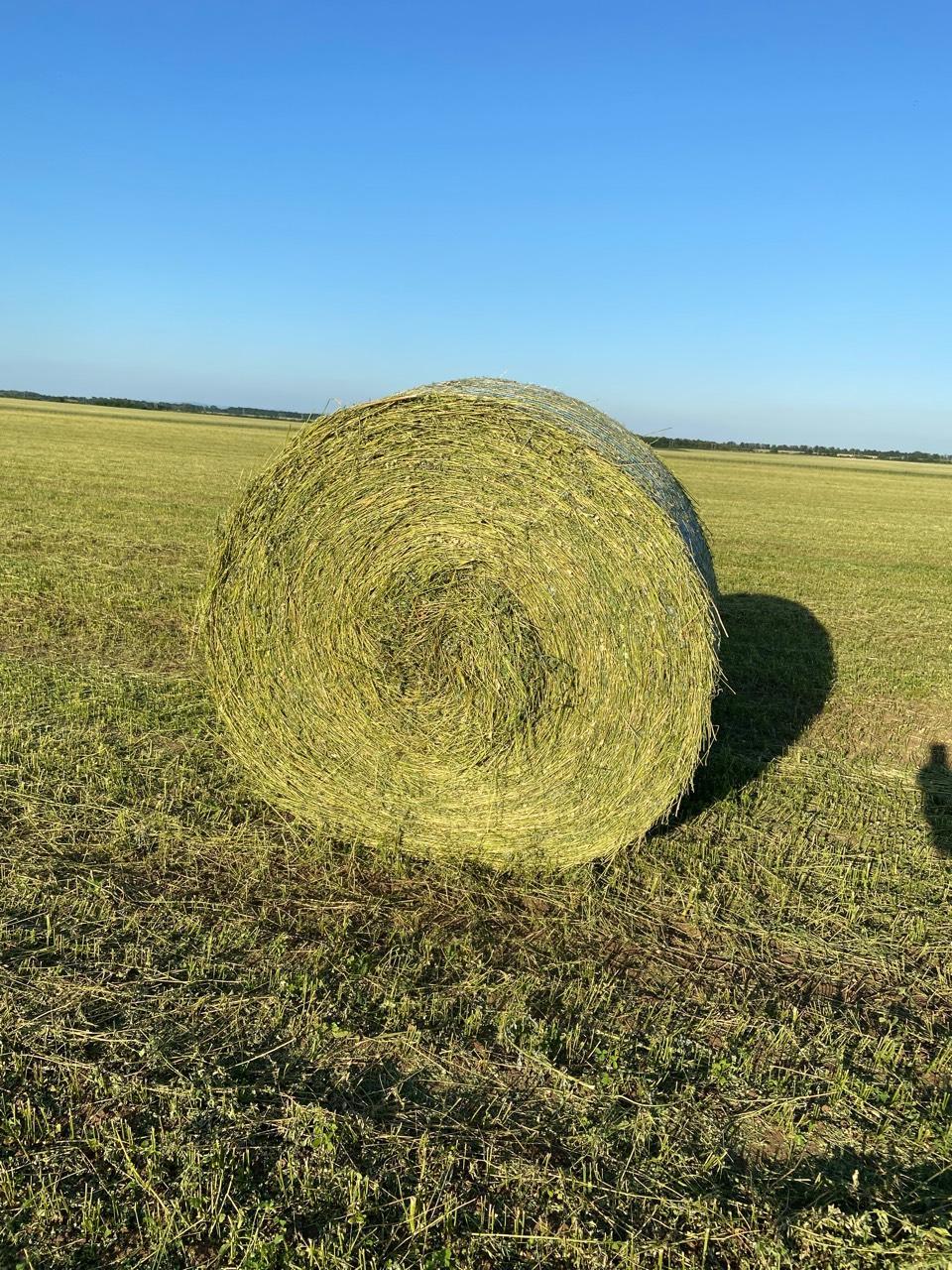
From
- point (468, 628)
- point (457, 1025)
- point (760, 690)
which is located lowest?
point (457, 1025)

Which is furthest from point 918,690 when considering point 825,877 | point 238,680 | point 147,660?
A: point 147,660

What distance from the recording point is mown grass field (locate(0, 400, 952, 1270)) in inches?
98.2

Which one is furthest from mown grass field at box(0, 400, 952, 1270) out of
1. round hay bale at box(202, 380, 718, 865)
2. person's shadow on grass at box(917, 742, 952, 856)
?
round hay bale at box(202, 380, 718, 865)

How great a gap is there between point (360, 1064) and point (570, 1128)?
2.34 feet

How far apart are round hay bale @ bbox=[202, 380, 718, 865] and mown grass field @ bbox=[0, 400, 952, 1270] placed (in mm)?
348

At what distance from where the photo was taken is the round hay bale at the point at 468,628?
174 inches

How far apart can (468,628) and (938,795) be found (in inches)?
138

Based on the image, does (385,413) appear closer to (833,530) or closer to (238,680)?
(238,680)

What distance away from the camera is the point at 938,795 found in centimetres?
606

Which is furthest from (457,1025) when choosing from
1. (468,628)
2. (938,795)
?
(938,795)

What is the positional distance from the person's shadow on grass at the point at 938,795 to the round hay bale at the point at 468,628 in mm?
1866

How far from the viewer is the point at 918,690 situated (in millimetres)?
8289

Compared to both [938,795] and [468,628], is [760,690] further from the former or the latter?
[468,628]

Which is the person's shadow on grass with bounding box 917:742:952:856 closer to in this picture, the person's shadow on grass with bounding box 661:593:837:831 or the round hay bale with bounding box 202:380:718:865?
the person's shadow on grass with bounding box 661:593:837:831
